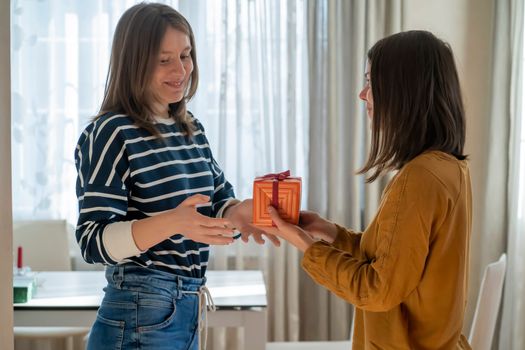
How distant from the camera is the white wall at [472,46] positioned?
12.2 ft

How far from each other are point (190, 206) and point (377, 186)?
2285 millimetres

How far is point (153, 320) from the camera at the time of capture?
161 cm

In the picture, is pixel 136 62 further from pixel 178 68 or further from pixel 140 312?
pixel 140 312

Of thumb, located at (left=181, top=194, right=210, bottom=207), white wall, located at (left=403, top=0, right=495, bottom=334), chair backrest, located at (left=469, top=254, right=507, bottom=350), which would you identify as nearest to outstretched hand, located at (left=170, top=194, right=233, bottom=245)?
thumb, located at (left=181, top=194, right=210, bottom=207)

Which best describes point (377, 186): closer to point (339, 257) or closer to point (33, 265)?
point (33, 265)

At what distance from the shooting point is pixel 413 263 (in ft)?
4.75

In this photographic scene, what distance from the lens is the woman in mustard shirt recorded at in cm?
144

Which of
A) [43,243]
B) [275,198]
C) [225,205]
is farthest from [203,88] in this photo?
[275,198]

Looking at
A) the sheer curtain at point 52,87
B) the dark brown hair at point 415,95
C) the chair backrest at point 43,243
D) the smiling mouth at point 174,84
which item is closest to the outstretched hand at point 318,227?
the dark brown hair at point 415,95

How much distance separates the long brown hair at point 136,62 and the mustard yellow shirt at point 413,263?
1.68 ft

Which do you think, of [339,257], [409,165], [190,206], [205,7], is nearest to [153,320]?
[190,206]

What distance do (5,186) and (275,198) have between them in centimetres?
75

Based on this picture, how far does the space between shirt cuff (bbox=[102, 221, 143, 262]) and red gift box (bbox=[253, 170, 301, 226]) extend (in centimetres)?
32

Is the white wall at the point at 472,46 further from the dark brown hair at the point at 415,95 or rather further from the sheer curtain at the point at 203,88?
the dark brown hair at the point at 415,95
